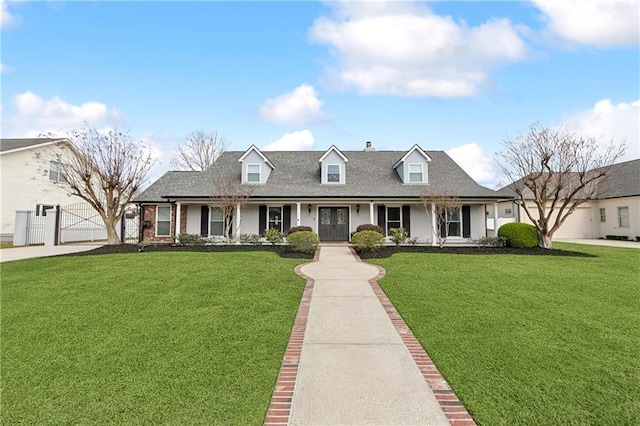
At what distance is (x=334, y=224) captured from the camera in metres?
19.0

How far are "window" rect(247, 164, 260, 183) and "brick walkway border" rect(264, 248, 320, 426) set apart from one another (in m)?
14.4

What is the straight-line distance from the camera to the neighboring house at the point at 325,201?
58.0ft

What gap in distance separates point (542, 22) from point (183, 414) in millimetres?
14848

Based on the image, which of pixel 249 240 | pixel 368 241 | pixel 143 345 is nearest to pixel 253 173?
pixel 249 240

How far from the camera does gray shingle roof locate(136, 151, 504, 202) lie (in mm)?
17875

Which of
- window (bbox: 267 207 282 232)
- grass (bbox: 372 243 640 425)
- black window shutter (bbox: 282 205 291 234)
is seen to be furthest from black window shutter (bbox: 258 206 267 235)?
grass (bbox: 372 243 640 425)

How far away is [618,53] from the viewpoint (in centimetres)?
1234

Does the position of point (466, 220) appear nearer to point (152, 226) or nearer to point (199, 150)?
point (152, 226)

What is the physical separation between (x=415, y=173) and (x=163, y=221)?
15952 mm

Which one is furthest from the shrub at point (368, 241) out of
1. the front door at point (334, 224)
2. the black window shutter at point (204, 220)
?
the black window shutter at point (204, 220)

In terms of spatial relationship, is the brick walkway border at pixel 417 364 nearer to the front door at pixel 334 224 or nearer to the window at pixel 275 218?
the front door at pixel 334 224

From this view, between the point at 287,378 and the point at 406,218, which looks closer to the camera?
the point at 287,378

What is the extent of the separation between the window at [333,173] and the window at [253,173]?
14.5 ft

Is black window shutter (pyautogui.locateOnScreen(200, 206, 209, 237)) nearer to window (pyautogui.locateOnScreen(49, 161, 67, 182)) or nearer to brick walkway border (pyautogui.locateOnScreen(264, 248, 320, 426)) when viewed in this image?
window (pyautogui.locateOnScreen(49, 161, 67, 182))
